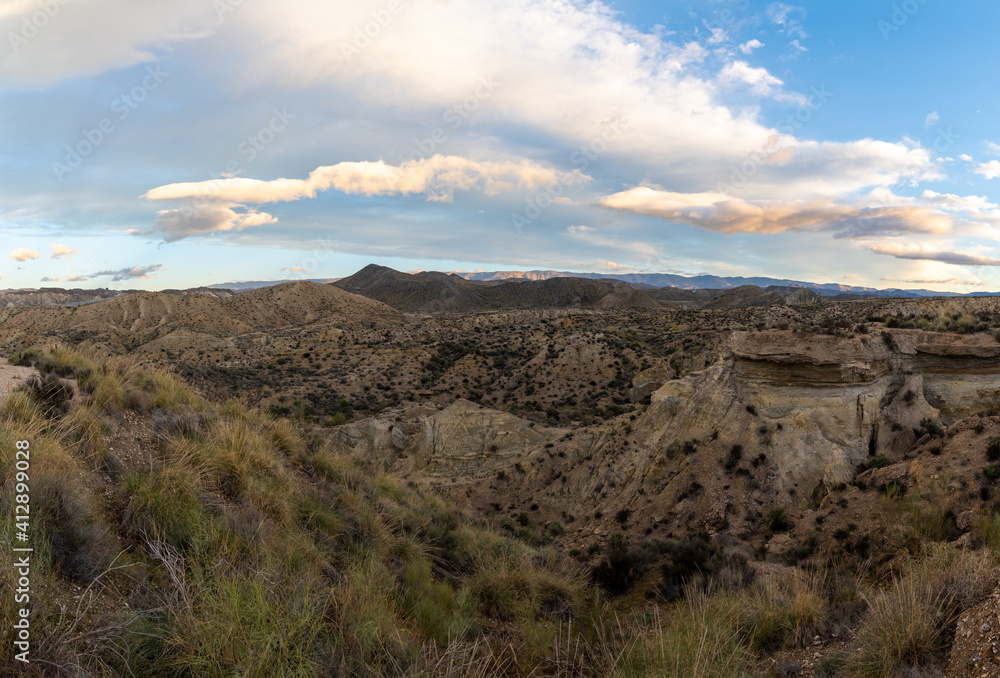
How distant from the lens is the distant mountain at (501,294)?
136000 mm

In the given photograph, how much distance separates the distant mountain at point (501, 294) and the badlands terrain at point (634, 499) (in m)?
105

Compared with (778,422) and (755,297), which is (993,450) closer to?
(778,422)

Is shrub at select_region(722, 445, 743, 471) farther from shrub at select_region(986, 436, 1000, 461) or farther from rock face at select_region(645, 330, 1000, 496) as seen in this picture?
shrub at select_region(986, 436, 1000, 461)

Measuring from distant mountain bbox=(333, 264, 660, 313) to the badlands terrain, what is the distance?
105 m

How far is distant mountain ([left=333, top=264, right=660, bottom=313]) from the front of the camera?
13600cm

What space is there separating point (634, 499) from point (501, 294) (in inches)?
5517

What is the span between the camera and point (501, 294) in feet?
503

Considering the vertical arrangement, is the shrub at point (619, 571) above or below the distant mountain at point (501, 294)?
below

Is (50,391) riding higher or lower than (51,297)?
lower

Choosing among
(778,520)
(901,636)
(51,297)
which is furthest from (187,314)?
(51,297)

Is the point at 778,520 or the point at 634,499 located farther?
the point at 634,499

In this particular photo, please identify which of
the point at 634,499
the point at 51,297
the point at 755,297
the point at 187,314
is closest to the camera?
the point at 634,499

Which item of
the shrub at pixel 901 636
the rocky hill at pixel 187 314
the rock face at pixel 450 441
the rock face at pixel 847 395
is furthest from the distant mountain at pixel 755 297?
the shrub at pixel 901 636

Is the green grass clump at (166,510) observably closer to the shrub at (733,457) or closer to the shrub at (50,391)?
the shrub at (50,391)
